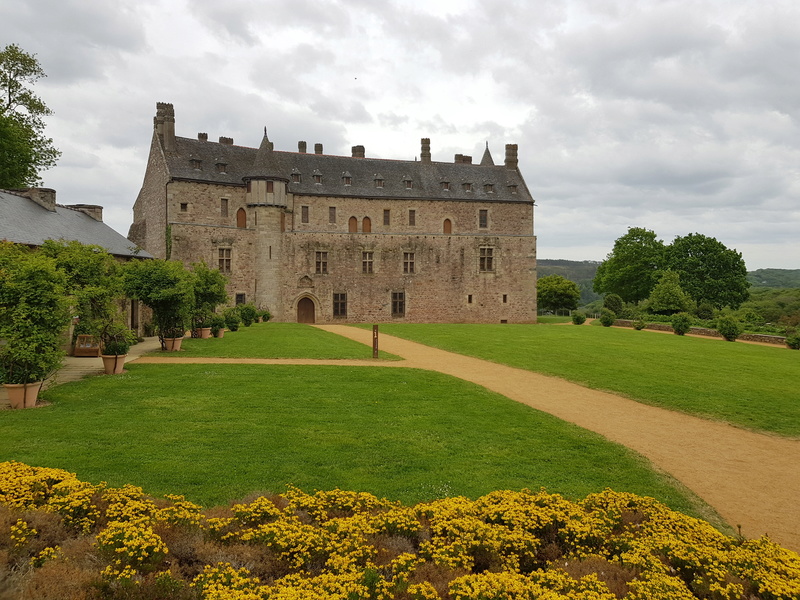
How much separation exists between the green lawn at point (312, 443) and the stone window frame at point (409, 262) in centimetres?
3260

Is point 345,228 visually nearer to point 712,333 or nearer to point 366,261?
point 366,261

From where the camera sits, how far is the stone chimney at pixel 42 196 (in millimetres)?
24281

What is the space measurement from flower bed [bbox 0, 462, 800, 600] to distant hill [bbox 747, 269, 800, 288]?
15945 cm

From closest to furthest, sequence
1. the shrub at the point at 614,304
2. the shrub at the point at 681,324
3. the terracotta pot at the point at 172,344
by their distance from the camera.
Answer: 1. the terracotta pot at the point at 172,344
2. the shrub at the point at 681,324
3. the shrub at the point at 614,304

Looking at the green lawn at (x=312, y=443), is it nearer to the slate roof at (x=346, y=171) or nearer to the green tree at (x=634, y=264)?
the slate roof at (x=346, y=171)

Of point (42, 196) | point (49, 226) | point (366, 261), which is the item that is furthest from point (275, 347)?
point (366, 261)

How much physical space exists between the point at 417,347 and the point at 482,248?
24.8 m

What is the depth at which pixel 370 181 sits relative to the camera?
152 ft

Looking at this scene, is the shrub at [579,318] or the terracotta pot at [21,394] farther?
the shrub at [579,318]

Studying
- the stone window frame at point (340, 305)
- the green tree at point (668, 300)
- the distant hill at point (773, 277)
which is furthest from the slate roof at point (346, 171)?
the distant hill at point (773, 277)

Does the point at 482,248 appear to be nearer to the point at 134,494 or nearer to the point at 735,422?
the point at 735,422

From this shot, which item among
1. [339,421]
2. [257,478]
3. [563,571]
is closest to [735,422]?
[339,421]

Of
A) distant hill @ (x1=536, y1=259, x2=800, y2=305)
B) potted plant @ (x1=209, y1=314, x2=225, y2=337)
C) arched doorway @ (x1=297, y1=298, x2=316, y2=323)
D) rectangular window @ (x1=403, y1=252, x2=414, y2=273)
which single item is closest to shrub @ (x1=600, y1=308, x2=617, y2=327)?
rectangular window @ (x1=403, y1=252, x2=414, y2=273)

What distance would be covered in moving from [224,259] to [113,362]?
26.1 metres
